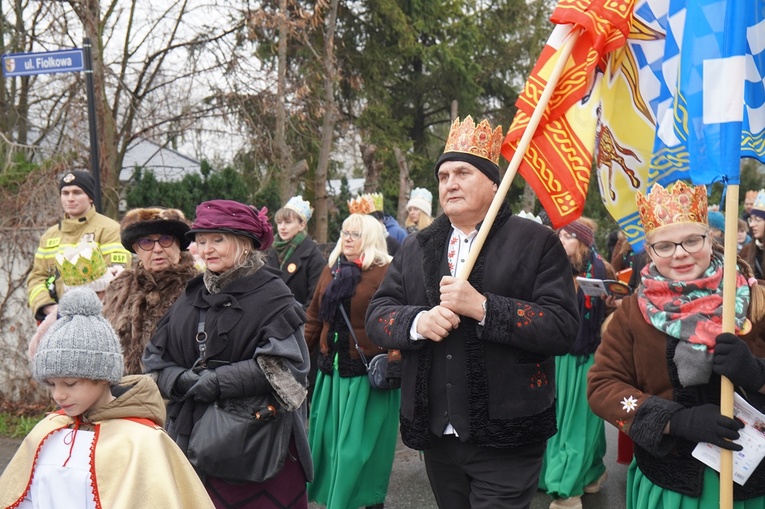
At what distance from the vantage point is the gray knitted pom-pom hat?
2.49 metres

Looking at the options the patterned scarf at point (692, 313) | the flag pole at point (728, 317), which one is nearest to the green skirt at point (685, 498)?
the flag pole at point (728, 317)

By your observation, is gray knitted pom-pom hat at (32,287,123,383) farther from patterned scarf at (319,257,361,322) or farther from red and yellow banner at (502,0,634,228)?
patterned scarf at (319,257,361,322)

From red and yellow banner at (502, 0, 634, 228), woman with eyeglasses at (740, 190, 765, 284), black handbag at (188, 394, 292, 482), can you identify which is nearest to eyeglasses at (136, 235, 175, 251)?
black handbag at (188, 394, 292, 482)

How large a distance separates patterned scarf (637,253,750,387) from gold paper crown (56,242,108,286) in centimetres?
293

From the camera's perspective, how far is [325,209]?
46.3ft

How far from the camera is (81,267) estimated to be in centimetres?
431

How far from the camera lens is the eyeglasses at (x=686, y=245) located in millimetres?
2938

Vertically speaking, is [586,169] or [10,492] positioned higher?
[586,169]

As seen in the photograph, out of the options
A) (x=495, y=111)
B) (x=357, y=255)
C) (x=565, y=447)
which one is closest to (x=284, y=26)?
(x=357, y=255)

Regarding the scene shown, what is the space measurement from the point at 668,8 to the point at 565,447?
3160 mm

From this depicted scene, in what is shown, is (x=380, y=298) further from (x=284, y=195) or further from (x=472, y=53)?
(x=472, y=53)

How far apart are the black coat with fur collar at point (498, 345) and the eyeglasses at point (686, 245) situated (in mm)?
392

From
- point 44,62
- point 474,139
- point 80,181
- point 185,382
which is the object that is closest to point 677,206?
point 474,139

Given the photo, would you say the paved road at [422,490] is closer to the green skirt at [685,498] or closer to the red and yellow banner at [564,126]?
the green skirt at [685,498]
